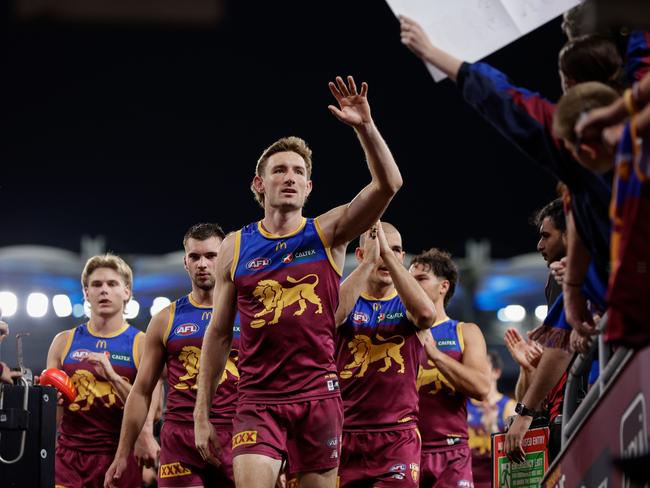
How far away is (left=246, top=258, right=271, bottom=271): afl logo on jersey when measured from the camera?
17.9ft

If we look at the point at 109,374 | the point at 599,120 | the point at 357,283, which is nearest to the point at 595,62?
the point at 599,120

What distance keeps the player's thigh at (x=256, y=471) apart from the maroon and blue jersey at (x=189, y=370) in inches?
66.8

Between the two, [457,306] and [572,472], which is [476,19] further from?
[457,306]

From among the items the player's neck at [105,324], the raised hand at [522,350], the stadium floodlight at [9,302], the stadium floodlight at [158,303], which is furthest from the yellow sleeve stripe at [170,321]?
the stadium floodlight at [9,302]

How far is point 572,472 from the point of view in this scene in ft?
13.1

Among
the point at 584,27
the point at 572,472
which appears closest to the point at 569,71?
the point at 584,27

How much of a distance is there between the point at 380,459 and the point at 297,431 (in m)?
1.30

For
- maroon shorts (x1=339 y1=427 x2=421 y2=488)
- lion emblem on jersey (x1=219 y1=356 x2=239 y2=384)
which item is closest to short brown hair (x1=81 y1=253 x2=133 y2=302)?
lion emblem on jersey (x1=219 y1=356 x2=239 y2=384)

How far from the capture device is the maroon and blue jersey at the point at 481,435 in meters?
9.77

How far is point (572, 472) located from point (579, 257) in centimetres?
94

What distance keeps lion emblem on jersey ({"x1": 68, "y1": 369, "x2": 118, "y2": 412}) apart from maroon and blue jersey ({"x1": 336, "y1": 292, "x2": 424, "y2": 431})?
2126 millimetres

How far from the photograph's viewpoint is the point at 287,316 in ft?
17.4

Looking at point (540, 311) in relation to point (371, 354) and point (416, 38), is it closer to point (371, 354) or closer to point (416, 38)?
point (371, 354)

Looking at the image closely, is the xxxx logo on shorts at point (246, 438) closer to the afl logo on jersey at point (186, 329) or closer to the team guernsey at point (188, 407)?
the team guernsey at point (188, 407)
